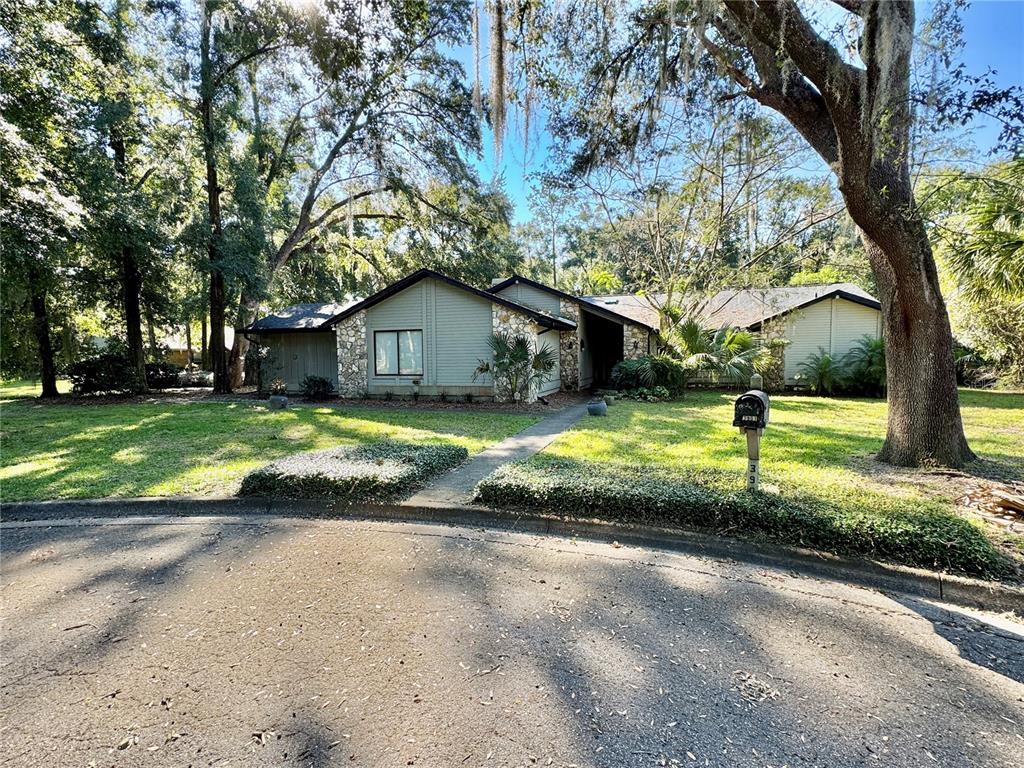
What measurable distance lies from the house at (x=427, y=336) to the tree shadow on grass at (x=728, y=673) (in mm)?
9809

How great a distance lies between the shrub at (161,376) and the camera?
18469mm

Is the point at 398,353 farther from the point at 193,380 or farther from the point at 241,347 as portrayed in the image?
the point at 193,380

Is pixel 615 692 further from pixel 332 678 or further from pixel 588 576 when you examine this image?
pixel 332 678

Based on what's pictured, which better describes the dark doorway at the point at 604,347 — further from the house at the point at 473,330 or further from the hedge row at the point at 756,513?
the hedge row at the point at 756,513

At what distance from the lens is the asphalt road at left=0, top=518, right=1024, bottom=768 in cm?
188

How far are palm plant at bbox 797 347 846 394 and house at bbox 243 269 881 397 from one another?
1.39 feet

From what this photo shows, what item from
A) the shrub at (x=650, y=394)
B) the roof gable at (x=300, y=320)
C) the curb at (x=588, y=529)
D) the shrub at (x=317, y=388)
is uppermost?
the roof gable at (x=300, y=320)

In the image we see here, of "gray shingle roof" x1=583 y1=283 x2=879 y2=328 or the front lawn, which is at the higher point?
"gray shingle roof" x1=583 y1=283 x2=879 y2=328

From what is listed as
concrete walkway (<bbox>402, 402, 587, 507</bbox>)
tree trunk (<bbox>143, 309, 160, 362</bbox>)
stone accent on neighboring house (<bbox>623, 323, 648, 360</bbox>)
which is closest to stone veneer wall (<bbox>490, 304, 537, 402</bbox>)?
concrete walkway (<bbox>402, 402, 587, 507</bbox>)

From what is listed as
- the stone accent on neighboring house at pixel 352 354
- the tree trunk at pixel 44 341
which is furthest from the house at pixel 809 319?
the tree trunk at pixel 44 341

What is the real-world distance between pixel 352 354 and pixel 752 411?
1237 cm

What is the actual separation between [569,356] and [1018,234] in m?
11.3

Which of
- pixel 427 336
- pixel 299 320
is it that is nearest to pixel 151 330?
pixel 299 320

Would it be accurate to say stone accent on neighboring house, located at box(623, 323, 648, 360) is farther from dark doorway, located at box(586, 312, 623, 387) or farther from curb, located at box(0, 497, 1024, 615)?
curb, located at box(0, 497, 1024, 615)
